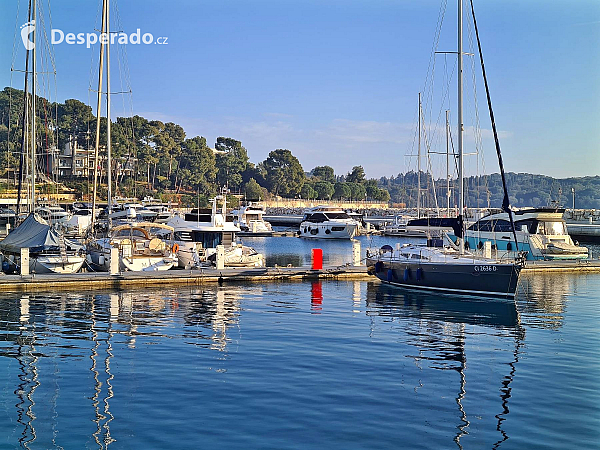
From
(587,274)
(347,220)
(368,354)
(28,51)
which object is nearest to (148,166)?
(347,220)

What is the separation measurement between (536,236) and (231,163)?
141 meters

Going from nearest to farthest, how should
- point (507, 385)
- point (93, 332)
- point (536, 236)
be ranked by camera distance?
1. point (507, 385)
2. point (93, 332)
3. point (536, 236)

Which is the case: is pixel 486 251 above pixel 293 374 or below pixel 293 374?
above

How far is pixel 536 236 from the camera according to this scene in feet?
164

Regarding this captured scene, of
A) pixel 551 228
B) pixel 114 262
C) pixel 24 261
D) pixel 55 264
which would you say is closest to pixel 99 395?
pixel 114 262

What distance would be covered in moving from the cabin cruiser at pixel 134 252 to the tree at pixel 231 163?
462 feet

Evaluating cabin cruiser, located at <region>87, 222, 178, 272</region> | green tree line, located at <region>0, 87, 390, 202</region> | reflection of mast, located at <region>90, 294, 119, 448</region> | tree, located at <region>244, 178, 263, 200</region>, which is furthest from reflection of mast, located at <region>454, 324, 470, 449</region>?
tree, located at <region>244, 178, 263, 200</region>

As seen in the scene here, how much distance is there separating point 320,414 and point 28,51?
39.8 m

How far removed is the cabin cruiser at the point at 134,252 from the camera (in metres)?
37.5

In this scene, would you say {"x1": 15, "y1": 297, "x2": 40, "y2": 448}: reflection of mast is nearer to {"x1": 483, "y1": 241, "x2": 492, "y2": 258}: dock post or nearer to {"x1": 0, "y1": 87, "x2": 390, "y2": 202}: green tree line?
{"x1": 483, "y1": 241, "x2": 492, "y2": 258}: dock post

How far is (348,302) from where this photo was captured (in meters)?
31.5

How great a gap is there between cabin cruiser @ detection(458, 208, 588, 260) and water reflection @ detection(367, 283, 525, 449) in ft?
49.0

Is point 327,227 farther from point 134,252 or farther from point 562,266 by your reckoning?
point 134,252

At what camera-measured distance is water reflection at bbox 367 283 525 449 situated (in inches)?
664
